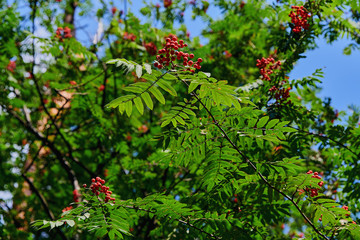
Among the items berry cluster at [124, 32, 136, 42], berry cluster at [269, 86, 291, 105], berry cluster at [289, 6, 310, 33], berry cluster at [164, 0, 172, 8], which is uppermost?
berry cluster at [164, 0, 172, 8]

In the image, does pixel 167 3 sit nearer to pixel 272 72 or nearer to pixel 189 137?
pixel 272 72

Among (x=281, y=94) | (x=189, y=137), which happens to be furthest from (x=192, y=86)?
(x=281, y=94)

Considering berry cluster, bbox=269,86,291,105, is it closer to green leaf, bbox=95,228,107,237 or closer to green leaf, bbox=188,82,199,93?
green leaf, bbox=188,82,199,93

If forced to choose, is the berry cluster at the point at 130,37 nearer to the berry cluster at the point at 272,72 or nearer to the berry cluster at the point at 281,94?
the berry cluster at the point at 272,72

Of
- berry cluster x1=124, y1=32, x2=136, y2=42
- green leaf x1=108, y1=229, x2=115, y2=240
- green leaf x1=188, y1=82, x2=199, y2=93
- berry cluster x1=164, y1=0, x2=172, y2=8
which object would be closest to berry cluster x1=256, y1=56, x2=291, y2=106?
green leaf x1=188, y1=82, x2=199, y2=93

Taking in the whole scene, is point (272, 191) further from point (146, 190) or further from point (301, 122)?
point (146, 190)

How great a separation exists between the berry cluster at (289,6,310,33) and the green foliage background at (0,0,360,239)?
7 centimetres

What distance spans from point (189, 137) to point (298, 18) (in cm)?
178

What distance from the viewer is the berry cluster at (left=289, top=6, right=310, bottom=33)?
3201 mm

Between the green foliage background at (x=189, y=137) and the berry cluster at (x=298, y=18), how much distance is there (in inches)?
2.6

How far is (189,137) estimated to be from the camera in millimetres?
2340

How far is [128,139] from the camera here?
5.96 m

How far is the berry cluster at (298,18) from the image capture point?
3.20m

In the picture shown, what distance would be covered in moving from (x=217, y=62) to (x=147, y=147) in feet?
6.39
